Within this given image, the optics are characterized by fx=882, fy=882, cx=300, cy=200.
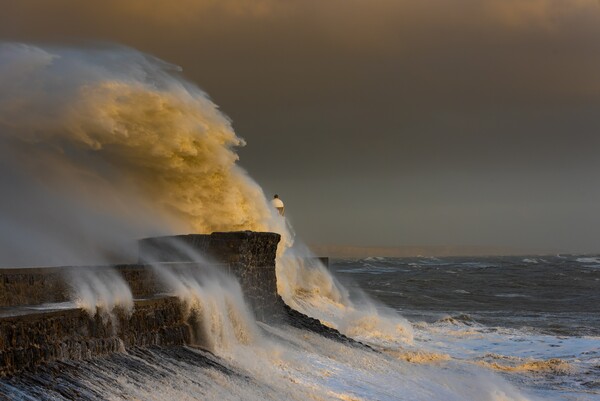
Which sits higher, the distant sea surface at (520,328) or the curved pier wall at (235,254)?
the curved pier wall at (235,254)

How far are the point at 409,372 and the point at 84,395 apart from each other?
6.13m

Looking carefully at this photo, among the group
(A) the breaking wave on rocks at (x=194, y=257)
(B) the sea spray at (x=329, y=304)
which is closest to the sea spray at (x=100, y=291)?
(A) the breaking wave on rocks at (x=194, y=257)

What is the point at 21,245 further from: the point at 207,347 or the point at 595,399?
the point at 595,399

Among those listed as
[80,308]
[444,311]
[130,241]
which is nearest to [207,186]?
[130,241]

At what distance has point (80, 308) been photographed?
693cm

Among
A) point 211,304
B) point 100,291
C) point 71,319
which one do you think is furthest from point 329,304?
point 71,319

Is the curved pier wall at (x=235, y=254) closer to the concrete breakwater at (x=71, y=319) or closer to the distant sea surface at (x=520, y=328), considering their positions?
the concrete breakwater at (x=71, y=319)

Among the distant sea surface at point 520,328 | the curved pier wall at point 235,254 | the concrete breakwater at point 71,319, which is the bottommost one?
the distant sea surface at point 520,328

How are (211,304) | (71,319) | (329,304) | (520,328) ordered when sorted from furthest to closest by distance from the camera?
(329,304) → (520,328) → (211,304) → (71,319)

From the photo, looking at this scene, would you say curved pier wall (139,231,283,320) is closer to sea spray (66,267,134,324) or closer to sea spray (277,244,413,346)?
sea spray (66,267,134,324)

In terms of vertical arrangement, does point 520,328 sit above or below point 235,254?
below

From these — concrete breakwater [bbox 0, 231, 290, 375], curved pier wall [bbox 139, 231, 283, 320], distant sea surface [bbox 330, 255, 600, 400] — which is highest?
curved pier wall [bbox 139, 231, 283, 320]

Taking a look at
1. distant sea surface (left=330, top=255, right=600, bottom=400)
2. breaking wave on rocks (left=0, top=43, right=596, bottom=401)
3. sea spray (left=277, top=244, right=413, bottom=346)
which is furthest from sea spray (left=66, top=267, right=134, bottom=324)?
sea spray (left=277, top=244, right=413, bottom=346)

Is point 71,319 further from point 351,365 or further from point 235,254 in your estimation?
point 235,254
